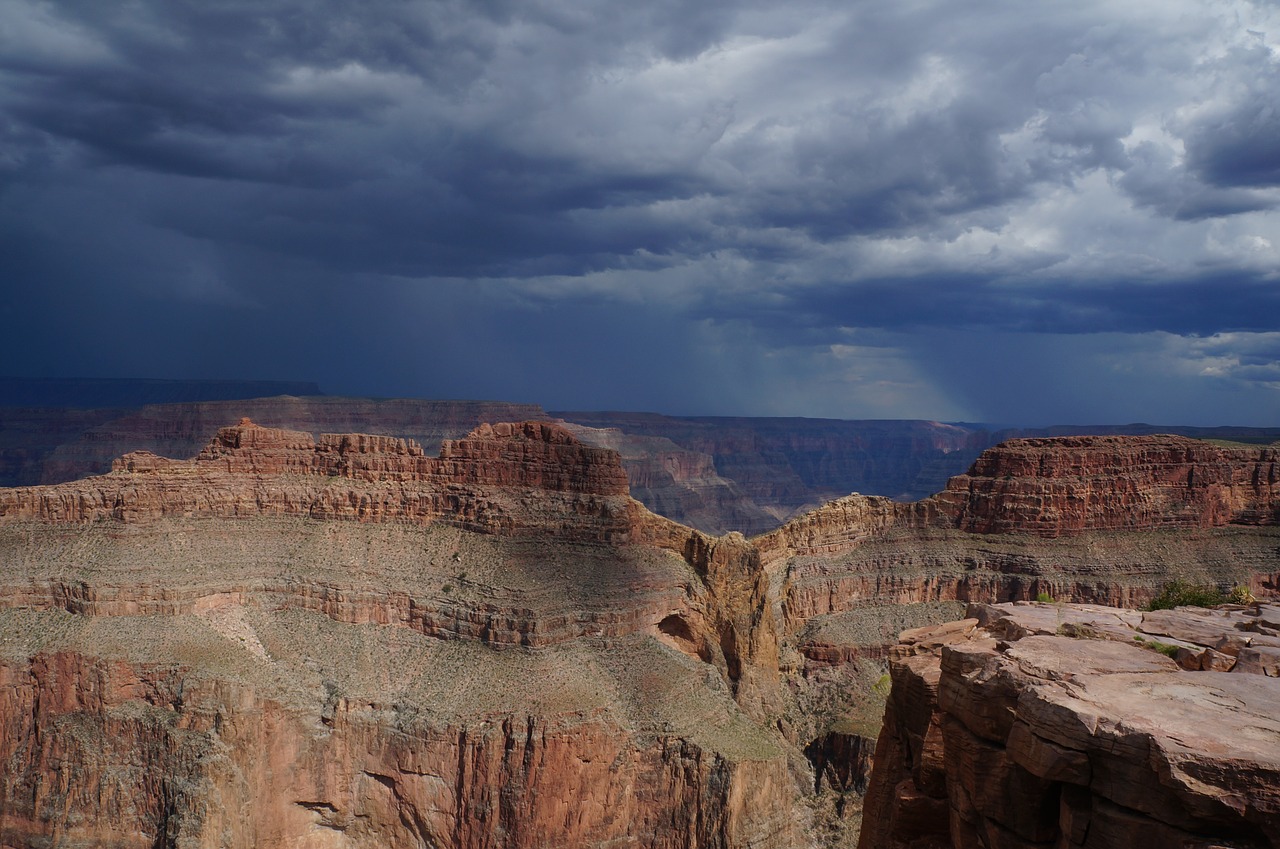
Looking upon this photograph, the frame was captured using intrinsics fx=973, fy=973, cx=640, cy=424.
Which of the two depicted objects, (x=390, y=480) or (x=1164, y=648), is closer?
(x=1164, y=648)

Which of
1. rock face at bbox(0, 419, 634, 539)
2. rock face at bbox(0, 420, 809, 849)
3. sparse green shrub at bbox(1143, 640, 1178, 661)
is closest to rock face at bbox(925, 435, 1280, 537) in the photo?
rock face at bbox(0, 420, 809, 849)

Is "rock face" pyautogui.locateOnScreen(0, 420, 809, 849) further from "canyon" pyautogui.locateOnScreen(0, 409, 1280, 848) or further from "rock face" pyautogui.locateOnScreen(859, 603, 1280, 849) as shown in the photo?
"rock face" pyautogui.locateOnScreen(859, 603, 1280, 849)

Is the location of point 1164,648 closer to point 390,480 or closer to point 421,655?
point 421,655

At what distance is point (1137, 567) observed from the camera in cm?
8544

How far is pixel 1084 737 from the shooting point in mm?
13062

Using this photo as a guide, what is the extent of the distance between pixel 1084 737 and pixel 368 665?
51.2m

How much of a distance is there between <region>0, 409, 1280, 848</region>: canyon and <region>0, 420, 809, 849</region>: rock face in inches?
6.2

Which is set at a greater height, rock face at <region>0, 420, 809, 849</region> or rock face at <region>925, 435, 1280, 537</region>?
rock face at <region>925, 435, 1280, 537</region>

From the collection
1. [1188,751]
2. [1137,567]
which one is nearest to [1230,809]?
[1188,751]

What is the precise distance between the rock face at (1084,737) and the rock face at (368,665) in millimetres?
36524

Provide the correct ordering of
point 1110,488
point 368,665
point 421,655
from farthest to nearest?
point 1110,488, point 421,655, point 368,665

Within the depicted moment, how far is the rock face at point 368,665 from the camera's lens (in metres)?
52.0

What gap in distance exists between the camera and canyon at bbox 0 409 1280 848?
172ft

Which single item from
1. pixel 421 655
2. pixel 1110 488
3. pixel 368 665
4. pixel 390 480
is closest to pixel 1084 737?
pixel 421 655
